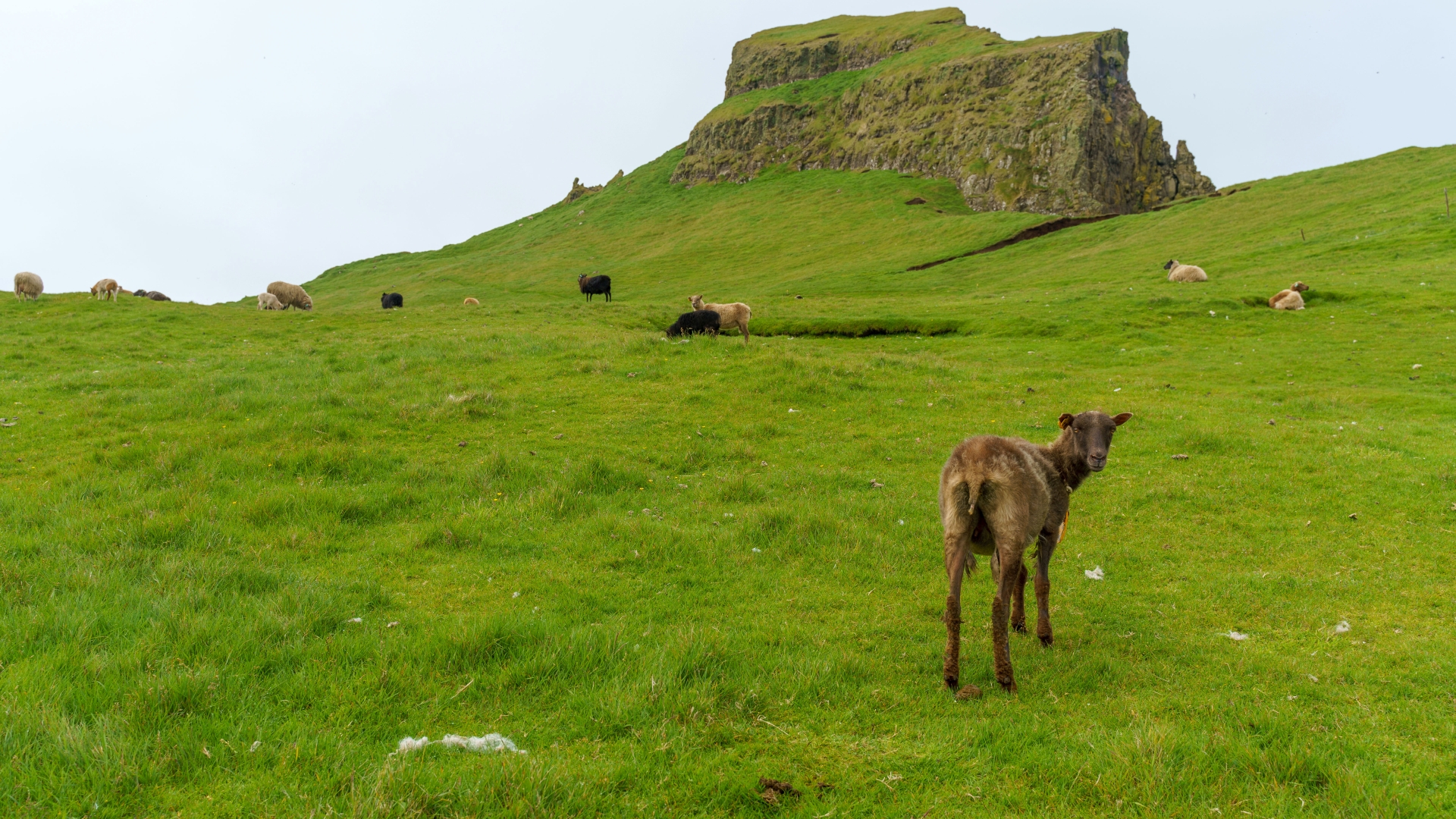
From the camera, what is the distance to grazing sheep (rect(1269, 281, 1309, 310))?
32.2 metres

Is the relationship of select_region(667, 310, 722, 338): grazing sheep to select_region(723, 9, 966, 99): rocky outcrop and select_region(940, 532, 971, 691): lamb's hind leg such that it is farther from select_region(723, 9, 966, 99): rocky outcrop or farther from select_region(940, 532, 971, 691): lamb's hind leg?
select_region(723, 9, 966, 99): rocky outcrop

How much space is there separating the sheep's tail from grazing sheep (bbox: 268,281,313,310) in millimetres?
47639

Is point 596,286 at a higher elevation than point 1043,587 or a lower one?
higher

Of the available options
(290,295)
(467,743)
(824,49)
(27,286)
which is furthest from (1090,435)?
(824,49)

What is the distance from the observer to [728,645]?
6629mm

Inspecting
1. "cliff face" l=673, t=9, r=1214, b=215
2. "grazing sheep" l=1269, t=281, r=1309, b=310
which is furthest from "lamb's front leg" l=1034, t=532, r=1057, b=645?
"cliff face" l=673, t=9, r=1214, b=215

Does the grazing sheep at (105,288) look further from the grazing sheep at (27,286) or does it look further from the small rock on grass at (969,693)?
the small rock on grass at (969,693)

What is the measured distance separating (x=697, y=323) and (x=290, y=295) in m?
30.5

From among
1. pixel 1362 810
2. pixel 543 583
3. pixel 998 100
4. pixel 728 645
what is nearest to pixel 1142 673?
pixel 1362 810

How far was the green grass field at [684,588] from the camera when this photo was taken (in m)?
4.77

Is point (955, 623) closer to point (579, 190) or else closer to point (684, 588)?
point (684, 588)

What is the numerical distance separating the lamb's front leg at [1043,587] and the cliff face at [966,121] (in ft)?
288

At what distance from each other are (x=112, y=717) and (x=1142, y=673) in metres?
8.08

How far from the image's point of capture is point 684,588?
8500 mm
